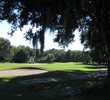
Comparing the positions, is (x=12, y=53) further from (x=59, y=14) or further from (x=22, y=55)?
(x=59, y=14)

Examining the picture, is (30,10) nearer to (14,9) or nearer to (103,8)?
(14,9)

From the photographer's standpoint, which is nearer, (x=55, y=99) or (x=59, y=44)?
(x=55, y=99)

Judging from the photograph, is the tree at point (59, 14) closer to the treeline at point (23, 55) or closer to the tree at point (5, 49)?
the treeline at point (23, 55)

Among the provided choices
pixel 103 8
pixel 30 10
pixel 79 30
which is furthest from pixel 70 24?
pixel 79 30

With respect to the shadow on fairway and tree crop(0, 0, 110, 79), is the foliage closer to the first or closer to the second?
tree crop(0, 0, 110, 79)

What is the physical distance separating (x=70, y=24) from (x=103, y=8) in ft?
5.16

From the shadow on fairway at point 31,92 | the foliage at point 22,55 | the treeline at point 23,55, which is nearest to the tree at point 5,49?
the treeline at point 23,55

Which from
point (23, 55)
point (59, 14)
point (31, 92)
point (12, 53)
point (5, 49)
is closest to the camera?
point (31, 92)

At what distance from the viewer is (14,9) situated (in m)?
8.05

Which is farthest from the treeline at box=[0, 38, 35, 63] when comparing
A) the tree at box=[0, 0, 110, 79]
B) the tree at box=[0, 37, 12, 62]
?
the tree at box=[0, 0, 110, 79]

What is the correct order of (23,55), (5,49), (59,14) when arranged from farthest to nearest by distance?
(23,55)
(5,49)
(59,14)

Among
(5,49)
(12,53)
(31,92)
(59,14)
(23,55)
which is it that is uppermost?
(5,49)

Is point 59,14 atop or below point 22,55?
atop

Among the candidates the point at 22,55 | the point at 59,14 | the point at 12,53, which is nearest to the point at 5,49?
the point at 12,53
